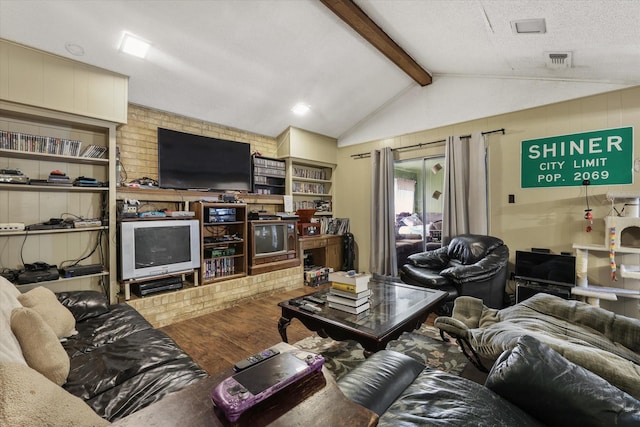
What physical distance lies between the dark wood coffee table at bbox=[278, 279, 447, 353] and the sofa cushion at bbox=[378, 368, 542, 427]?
61 centimetres

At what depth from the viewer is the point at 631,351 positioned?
5.24ft

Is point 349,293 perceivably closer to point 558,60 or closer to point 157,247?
point 157,247

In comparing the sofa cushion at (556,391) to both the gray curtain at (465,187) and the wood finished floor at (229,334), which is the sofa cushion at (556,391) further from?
the gray curtain at (465,187)

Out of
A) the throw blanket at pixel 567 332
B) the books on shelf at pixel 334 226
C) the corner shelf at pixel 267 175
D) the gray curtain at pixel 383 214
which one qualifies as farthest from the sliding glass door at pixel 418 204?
the throw blanket at pixel 567 332

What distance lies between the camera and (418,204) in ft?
15.3

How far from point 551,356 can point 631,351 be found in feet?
3.62

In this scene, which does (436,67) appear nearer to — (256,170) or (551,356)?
(256,170)

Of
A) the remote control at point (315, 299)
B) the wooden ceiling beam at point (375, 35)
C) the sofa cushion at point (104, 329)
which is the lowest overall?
the sofa cushion at point (104, 329)

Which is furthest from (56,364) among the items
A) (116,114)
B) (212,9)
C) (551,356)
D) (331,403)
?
(212,9)

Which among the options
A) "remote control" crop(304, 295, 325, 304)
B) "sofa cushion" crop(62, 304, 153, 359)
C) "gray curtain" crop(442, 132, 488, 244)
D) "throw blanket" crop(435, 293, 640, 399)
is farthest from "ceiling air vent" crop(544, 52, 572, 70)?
"sofa cushion" crop(62, 304, 153, 359)

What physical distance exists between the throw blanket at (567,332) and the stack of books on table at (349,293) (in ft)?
1.93

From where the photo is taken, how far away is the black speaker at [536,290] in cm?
293

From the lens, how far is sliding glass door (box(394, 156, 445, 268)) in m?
4.44

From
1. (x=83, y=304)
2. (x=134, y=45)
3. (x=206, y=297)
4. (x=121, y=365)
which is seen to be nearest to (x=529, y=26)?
(x=134, y=45)
